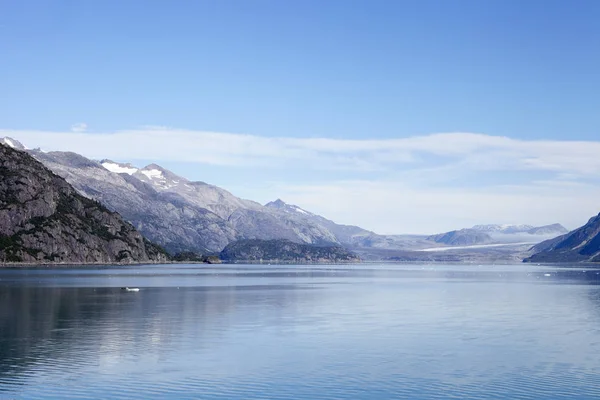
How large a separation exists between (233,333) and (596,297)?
10490 centimetres

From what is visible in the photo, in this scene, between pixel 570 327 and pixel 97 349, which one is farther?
pixel 570 327

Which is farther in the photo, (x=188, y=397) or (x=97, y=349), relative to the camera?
(x=97, y=349)

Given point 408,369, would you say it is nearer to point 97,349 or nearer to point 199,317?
A: point 97,349

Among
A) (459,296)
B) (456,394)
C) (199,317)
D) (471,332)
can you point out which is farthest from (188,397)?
(459,296)

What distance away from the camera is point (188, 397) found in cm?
5638

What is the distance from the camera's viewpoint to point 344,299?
6422 inches

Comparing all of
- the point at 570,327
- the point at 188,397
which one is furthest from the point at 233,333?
the point at 570,327

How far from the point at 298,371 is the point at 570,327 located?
51716 millimetres

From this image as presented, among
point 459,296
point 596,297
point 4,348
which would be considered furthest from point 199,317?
point 596,297

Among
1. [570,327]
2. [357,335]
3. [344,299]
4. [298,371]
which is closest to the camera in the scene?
[298,371]

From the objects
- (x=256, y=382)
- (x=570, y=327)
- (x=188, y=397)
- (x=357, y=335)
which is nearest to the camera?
(x=188, y=397)

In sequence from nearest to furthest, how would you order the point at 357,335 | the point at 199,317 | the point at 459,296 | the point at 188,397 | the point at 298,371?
the point at 188,397 → the point at 298,371 → the point at 357,335 → the point at 199,317 → the point at 459,296

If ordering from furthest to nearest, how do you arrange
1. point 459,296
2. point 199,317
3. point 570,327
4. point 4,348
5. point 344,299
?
point 459,296 → point 344,299 → point 199,317 → point 570,327 → point 4,348

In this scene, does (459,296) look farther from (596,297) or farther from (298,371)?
(298,371)
